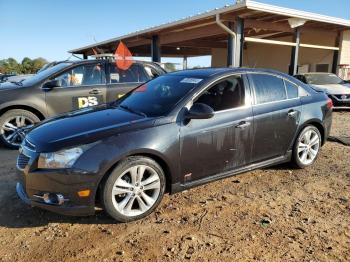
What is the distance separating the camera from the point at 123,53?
28.4 ft

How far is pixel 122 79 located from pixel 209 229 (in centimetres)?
462

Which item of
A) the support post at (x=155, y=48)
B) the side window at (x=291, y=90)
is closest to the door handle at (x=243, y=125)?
the side window at (x=291, y=90)

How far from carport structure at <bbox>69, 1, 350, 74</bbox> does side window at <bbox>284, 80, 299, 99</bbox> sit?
6128 millimetres

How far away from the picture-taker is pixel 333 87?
36.8 feet

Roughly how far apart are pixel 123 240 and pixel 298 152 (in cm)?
295

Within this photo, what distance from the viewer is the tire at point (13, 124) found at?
6059 mm

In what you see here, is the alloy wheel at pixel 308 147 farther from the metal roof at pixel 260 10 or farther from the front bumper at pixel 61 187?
the metal roof at pixel 260 10

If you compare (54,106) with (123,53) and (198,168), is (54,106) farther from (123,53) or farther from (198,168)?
(198,168)

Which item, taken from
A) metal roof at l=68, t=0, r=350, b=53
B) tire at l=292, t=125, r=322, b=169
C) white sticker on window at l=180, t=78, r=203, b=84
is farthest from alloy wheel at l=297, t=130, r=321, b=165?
metal roof at l=68, t=0, r=350, b=53

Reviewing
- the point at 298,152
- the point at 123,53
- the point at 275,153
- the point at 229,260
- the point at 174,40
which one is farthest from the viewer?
the point at 174,40

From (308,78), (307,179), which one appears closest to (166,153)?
(307,179)

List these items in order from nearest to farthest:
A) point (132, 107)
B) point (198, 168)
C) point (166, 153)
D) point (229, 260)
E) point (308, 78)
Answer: point (229, 260) < point (166, 153) < point (198, 168) < point (132, 107) < point (308, 78)

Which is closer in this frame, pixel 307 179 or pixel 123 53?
pixel 307 179

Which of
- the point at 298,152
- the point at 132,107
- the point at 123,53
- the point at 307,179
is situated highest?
the point at 123,53
